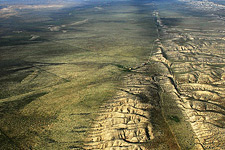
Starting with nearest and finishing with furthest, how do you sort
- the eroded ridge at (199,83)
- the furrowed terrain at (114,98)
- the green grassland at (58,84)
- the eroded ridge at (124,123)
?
the eroded ridge at (124,123), the furrowed terrain at (114,98), the green grassland at (58,84), the eroded ridge at (199,83)

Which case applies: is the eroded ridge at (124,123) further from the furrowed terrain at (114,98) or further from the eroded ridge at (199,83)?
the eroded ridge at (199,83)

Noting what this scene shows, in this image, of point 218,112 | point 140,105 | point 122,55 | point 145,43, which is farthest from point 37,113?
point 145,43

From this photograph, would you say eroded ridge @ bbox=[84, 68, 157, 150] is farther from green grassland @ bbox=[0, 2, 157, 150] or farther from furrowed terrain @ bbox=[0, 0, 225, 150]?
green grassland @ bbox=[0, 2, 157, 150]

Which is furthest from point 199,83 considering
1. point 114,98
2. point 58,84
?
point 58,84

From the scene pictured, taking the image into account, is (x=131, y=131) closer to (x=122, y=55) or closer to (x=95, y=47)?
(x=122, y=55)

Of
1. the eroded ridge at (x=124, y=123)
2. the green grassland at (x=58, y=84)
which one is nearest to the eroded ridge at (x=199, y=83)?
the eroded ridge at (x=124, y=123)

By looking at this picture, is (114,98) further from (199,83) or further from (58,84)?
(199,83)
